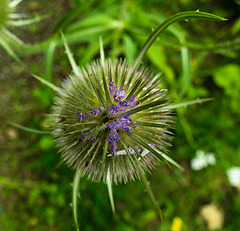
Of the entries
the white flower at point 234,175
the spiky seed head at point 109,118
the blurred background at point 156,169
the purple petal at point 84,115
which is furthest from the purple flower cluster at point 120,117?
the white flower at point 234,175

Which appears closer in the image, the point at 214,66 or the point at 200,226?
the point at 214,66

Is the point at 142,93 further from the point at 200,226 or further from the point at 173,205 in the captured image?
the point at 200,226

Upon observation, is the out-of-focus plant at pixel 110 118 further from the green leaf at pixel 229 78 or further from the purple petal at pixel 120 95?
the green leaf at pixel 229 78

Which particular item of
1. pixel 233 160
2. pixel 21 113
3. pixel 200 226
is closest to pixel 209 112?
pixel 233 160

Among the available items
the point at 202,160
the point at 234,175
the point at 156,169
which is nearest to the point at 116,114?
the point at 156,169

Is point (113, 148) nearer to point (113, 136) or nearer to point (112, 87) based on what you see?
point (113, 136)

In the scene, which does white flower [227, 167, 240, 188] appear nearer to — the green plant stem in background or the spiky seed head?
the spiky seed head
